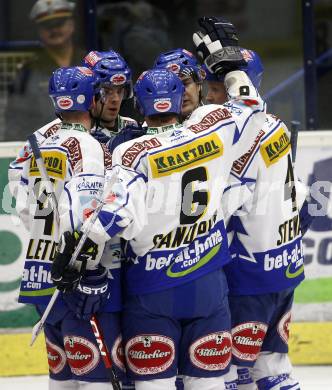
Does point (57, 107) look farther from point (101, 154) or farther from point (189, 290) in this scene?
point (189, 290)

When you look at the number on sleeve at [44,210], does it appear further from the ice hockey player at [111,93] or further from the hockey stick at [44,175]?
the ice hockey player at [111,93]

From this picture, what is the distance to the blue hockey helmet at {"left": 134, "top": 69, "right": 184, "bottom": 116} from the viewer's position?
4598mm

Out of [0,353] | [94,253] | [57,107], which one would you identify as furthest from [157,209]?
[0,353]

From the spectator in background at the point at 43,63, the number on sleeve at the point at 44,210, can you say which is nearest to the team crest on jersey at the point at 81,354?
the number on sleeve at the point at 44,210

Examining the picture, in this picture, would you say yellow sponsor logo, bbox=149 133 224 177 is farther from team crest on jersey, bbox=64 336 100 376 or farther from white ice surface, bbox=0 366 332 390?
white ice surface, bbox=0 366 332 390

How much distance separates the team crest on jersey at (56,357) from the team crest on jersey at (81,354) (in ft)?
0.50

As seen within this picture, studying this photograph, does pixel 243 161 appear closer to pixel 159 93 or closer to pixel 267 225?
pixel 267 225

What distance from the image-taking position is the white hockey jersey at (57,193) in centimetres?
457

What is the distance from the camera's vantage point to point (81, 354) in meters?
4.77

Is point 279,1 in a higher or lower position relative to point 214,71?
lower

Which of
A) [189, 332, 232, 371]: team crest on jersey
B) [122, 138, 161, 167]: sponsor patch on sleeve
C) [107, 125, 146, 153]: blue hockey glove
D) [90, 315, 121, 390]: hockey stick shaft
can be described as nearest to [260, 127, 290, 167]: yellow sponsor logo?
[107, 125, 146, 153]: blue hockey glove

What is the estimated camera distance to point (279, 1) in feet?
24.5

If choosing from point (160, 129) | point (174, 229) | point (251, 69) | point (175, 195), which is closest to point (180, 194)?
point (175, 195)

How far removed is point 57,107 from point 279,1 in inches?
116
